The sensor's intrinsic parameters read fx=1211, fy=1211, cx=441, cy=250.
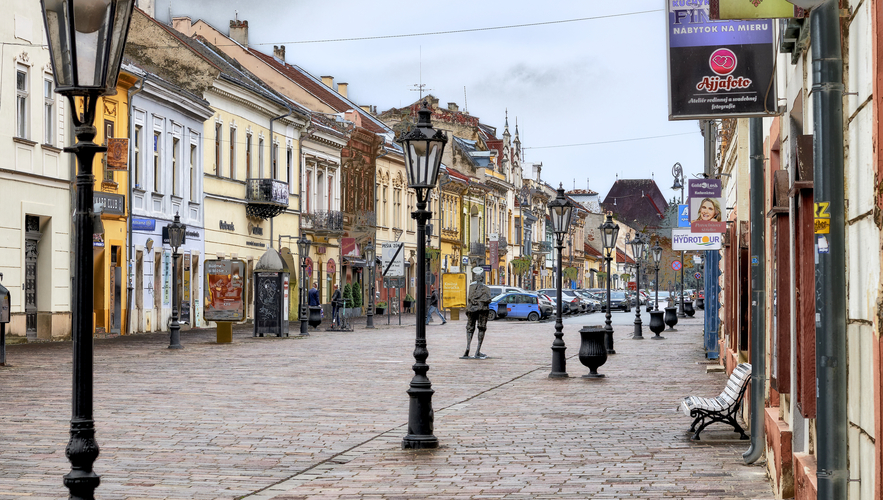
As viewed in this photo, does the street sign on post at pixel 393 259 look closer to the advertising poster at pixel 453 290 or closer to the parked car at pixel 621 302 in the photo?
the advertising poster at pixel 453 290

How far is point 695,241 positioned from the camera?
75.2ft

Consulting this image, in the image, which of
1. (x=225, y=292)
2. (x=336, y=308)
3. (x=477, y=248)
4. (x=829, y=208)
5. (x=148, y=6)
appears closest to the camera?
(x=829, y=208)

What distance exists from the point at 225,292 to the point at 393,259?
12589 millimetres

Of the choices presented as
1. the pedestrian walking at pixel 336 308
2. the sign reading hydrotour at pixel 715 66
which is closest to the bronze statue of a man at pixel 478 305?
the sign reading hydrotour at pixel 715 66

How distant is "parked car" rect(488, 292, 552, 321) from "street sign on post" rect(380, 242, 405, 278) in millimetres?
12538

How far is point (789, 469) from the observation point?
830 cm

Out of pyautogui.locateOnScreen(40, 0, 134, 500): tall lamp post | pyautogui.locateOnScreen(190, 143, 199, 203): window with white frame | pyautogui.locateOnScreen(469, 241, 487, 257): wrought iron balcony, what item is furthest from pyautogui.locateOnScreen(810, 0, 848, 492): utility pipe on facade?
pyautogui.locateOnScreen(469, 241, 487, 257): wrought iron balcony

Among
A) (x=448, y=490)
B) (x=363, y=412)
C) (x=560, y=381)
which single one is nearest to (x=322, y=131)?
(x=560, y=381)

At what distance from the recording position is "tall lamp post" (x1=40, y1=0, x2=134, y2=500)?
6355 mm

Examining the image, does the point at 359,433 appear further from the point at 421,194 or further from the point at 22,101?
the point at 22,101

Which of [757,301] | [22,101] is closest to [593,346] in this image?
[757,301]

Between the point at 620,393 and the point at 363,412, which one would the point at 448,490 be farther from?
the point at 620,393

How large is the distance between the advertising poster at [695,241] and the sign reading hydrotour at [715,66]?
37.4 feet

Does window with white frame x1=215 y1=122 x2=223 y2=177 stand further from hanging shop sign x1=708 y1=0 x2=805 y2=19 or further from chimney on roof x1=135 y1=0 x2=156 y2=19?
hanging shop sign x1=708 y1=0 x2=805 y2=19
